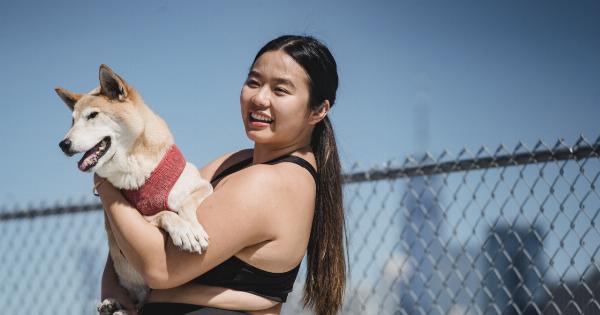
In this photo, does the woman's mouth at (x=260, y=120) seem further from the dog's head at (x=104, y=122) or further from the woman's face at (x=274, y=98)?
the dog's head at (x=104, y=122)

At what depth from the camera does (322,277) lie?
2223mm

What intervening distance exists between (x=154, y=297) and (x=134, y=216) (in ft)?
0.94

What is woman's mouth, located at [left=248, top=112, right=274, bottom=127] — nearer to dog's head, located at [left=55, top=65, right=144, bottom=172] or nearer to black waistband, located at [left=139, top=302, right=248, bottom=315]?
dog's head, located at [left=55, top=65, right=144, bottom=172]

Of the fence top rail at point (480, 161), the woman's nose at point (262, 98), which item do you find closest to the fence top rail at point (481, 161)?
the fence top rail at point (480, 161)

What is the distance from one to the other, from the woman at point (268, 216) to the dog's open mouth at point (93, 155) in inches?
3.4

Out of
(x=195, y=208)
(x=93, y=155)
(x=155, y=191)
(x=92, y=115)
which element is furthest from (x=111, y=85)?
(x=195, y=208)

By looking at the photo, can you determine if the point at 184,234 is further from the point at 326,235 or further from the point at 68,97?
the point at 68,97

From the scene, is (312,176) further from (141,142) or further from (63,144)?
(63,144)

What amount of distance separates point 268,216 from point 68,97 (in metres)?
0.80

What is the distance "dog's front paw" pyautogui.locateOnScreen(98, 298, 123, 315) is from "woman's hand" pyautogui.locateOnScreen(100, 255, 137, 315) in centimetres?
1

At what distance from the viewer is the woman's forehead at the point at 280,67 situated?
80.1 inches

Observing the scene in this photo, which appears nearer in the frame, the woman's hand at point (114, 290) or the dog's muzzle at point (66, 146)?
the dog's muzzle at point (66, 146)

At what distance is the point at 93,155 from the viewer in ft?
6.36

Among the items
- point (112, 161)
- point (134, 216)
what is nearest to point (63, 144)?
point (112, 161)
